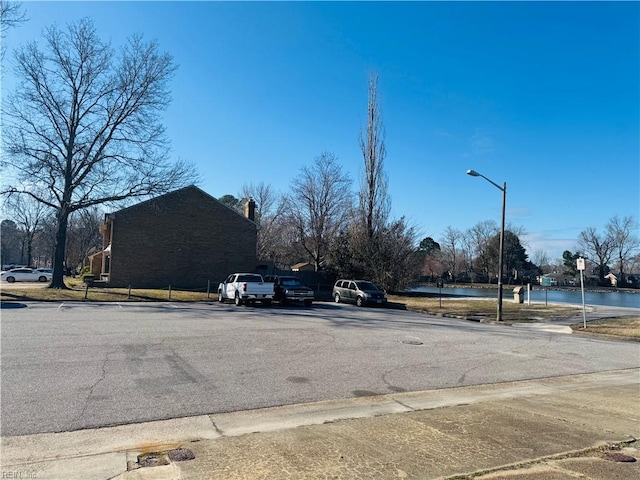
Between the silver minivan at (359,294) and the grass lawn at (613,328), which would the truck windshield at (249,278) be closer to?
the silver minivan at (359,294)

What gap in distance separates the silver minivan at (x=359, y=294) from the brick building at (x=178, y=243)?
36.0ft

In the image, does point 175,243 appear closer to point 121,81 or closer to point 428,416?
point 121,81

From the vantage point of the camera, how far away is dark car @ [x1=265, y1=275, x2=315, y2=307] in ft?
84.8

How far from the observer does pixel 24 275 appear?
48.4 metres

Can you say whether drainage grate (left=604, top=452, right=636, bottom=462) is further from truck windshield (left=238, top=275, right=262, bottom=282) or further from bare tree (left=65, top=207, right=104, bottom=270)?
bare tree (left=65, top=207, right=104, bottom=270)

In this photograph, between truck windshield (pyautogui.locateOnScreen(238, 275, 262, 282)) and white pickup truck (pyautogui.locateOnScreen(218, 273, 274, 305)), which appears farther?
truck windshield (pyautogui.locateOnScreen(238, 275, 262, 282))

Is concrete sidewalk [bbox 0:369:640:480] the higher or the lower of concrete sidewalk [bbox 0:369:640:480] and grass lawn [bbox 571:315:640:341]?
the higher

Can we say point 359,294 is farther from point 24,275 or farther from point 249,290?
point 24,275

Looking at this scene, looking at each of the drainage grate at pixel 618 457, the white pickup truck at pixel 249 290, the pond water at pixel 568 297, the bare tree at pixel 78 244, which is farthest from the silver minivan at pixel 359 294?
the bare tree at pixel 78 244

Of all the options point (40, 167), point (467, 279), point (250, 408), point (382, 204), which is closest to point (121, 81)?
point (40, 167)

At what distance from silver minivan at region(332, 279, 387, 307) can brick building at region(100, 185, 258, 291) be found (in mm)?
10971

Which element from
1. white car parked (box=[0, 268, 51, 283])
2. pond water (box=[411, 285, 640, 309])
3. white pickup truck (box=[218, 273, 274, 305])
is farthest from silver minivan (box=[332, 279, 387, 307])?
white car parked (box=[0, 268, 51, 283])

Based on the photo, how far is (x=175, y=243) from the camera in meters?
36.2

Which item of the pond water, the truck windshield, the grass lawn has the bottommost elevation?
the pond water
